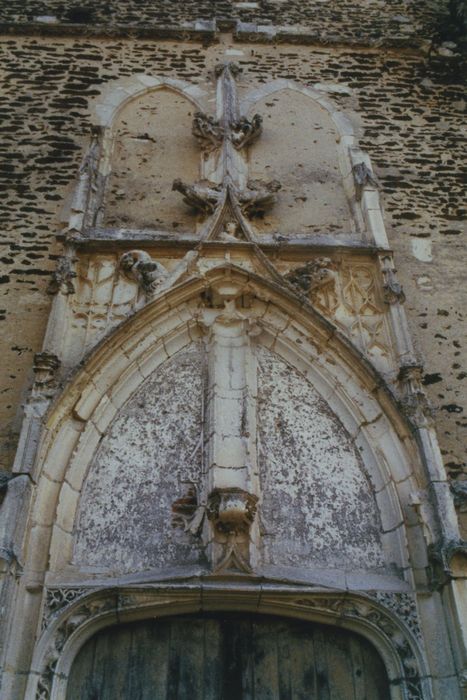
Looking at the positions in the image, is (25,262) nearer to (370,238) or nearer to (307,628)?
(370,238)

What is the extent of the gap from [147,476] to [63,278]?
1.76m

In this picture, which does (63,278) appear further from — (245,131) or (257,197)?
(245,131)

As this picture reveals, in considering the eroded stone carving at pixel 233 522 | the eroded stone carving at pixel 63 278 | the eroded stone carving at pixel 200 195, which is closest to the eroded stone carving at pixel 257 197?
the eroded stone carving at pixel 200 195

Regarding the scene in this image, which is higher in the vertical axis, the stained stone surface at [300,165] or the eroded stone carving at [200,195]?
the stained stone surface at [300,165]

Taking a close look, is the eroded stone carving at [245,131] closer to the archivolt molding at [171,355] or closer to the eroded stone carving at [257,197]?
the eroded stone carving at [257,197]

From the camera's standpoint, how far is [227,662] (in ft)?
14.9

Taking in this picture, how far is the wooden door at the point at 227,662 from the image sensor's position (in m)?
4.42

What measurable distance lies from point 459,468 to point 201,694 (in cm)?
248

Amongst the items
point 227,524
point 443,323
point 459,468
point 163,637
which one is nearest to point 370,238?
point 443,323

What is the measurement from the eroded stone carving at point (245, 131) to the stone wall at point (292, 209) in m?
1.21

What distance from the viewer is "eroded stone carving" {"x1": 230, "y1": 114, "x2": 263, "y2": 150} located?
7.55 m

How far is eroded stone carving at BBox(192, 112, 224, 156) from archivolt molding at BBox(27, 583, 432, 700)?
184 inches

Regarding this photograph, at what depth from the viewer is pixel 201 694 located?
4.41 m

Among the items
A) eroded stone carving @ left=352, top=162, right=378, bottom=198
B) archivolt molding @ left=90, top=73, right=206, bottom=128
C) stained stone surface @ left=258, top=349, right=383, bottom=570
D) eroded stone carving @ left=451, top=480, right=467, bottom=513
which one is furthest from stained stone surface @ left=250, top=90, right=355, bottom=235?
eroded stone carving @ left=451, top=480, right=467, bottom=513
